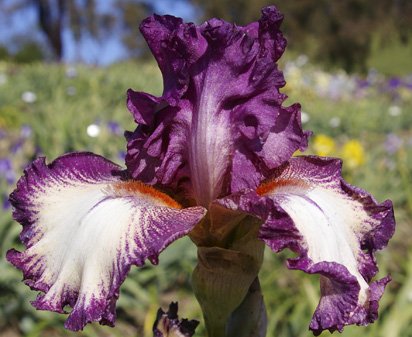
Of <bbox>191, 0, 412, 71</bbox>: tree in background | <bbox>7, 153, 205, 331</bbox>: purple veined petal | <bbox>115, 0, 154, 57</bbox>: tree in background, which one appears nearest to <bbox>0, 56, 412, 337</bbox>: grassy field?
<bbox>7, 153, 205, 331</bbox>: purple veined petal

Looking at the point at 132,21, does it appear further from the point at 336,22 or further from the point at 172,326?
the point at 172,326

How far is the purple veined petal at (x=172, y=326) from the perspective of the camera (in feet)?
2.89

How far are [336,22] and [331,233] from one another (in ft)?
80.2

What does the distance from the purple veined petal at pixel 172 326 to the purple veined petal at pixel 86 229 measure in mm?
184

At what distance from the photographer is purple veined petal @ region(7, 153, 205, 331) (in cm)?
70

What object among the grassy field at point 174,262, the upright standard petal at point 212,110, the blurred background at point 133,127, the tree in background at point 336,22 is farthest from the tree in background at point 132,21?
the upright standard petal at point 212,110

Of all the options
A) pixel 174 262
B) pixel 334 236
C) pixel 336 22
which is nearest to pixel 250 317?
pixel 334 236

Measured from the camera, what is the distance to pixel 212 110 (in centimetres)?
83

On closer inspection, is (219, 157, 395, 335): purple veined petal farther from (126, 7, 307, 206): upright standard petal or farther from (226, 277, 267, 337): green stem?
(226, 277, 267, 337): green stem

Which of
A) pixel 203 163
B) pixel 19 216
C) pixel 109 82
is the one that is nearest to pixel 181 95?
pixel 203 163

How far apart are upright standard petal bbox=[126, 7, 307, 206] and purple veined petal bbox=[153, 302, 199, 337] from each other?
202 millimetres

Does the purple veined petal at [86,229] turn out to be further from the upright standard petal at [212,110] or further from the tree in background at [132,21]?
the tree in background at [132,21]

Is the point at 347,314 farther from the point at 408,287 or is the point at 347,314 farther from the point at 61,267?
the point at 408,287

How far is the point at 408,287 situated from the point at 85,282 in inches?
62.1
